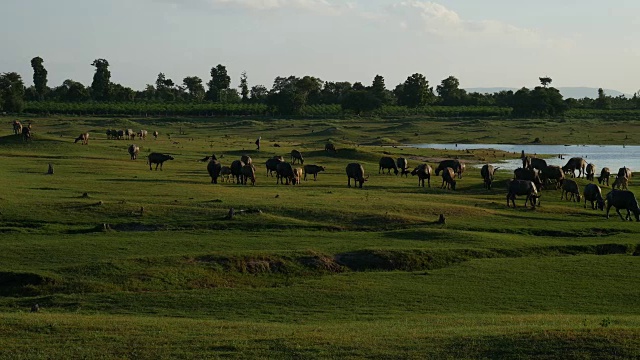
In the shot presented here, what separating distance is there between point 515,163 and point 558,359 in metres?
55.1

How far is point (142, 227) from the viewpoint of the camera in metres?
31.5

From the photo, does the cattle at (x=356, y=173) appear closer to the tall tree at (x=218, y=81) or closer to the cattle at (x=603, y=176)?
the cattle at (x=603, y=176)

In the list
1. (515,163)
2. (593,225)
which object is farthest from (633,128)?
(593,225)

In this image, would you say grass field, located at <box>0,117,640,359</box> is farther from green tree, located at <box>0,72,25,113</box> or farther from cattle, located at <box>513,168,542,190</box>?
green tree, located at <box>0,72,25,113</box>

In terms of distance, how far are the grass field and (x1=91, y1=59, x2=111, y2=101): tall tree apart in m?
123

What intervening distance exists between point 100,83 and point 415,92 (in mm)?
62325

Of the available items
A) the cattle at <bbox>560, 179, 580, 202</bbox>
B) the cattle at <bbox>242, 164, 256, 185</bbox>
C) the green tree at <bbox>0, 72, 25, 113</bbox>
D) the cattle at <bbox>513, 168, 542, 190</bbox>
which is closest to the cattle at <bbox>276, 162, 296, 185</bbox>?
the cattle at <bbox>242, 164, 256, 185</bbox>

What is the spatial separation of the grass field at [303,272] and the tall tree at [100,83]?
12324cm

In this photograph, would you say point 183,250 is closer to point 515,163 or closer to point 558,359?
point 558,359

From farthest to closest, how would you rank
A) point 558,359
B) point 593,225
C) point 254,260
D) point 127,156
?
1. point 127,156
2. point 593,225
3. point 254,260
4. point 558,359

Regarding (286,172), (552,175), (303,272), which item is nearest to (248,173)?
(286,172)

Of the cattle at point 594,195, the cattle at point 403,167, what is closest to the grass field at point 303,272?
the cattle at point 594,195

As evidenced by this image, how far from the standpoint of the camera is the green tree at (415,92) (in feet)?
551

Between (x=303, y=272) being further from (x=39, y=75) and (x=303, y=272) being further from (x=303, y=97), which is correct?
(x=39, y=75)
